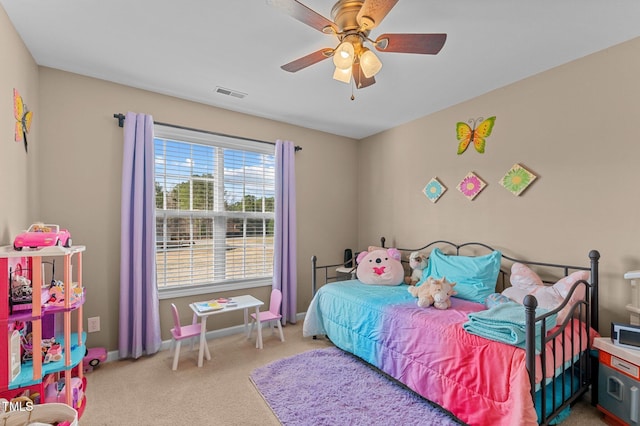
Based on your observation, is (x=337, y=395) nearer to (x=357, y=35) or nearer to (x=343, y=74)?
(x=343, y=74)

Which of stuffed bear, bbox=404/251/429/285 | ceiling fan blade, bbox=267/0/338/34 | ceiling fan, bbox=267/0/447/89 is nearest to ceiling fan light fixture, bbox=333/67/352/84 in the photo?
ceiling fan, bbox=267/0/447/89

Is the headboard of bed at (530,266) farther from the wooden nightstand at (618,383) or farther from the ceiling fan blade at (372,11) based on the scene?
the ceiling fan blade at (372,11)

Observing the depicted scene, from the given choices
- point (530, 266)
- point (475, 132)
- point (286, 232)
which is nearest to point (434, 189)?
point (475, 132)

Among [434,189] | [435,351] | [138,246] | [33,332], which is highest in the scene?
[434,189]

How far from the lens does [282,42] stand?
6.56 ft

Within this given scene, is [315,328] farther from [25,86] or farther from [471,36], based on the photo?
[25,86]

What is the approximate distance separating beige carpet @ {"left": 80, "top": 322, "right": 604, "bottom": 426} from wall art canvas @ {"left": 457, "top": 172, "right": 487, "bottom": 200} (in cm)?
174

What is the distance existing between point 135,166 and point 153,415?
6.38 ft

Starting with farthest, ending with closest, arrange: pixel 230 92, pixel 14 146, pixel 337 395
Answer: pixel 230 92 → pixel 337 395 → pixel 14 146

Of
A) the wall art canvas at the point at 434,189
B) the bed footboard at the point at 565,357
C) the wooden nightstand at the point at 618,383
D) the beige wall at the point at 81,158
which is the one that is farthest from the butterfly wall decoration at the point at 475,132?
the beige wall at the point at 81,158

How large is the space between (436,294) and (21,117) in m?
3.19

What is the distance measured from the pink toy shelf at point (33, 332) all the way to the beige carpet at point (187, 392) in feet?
0.78

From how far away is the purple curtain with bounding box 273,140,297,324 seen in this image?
3.41 metres

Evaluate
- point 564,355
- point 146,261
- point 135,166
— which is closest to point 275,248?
point 146,261
